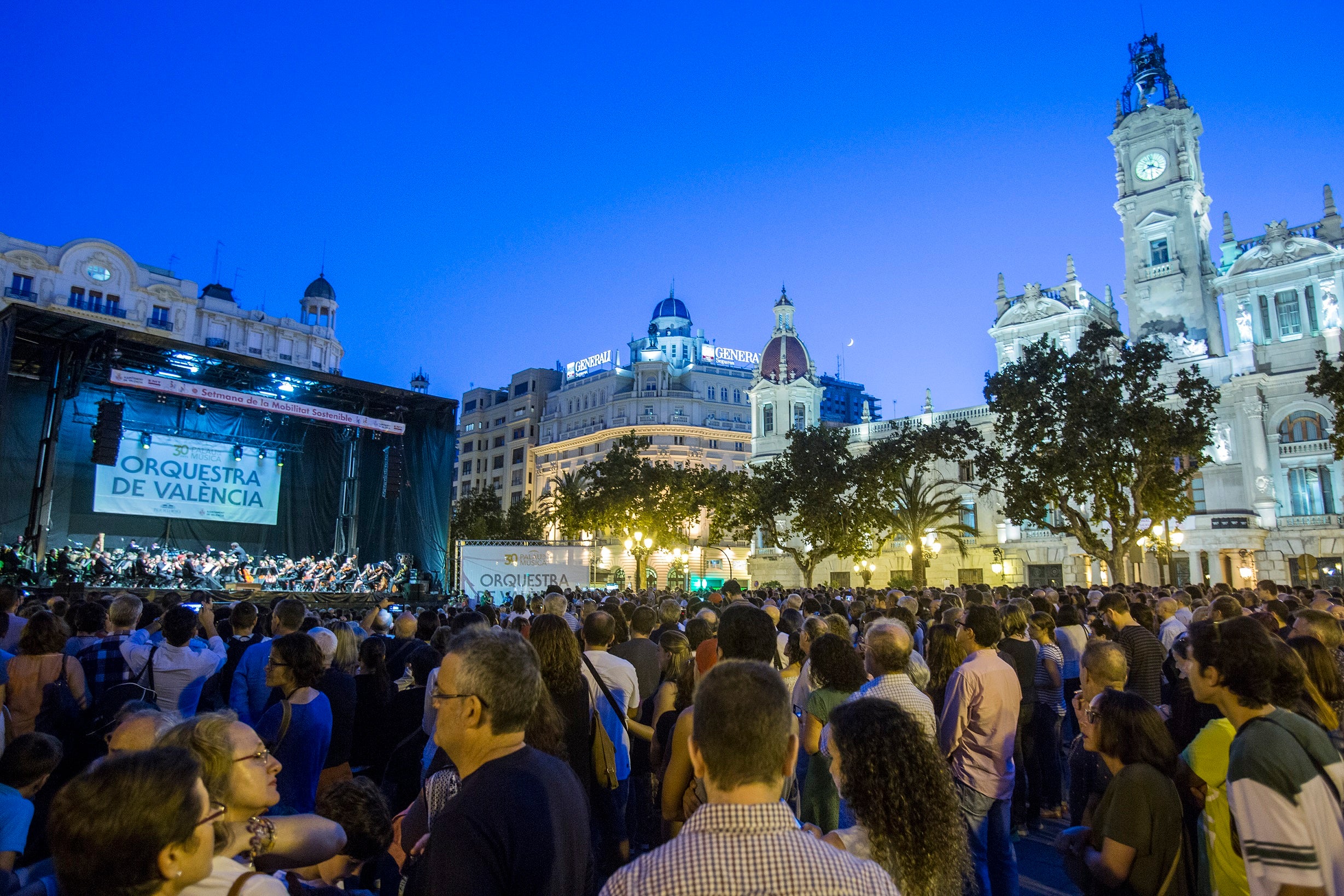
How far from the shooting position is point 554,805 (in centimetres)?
273

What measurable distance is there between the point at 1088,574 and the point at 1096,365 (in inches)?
765

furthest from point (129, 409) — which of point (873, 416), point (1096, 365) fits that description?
point (873, 416)

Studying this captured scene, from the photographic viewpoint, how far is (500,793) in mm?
2623

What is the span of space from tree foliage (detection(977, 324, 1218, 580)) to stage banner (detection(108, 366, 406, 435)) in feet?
71.4

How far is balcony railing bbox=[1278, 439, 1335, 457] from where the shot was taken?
37.2 meters

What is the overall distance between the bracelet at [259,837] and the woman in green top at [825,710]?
316 centimetres

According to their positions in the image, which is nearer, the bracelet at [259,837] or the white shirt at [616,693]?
the bracelet at [259,837]

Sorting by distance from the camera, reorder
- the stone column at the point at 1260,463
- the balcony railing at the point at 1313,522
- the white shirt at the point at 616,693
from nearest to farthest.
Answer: the white shirt at the point at 616,693, the balcony railing at the point at 1313,522, the stone column at the point at 1260,463

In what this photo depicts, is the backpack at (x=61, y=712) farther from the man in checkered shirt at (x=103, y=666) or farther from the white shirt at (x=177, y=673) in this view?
the white shirt at (x=177, y=673)

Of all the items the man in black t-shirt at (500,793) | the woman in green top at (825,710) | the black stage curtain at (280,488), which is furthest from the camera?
the black stage curtain at (280,488)

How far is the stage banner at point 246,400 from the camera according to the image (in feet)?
79.8

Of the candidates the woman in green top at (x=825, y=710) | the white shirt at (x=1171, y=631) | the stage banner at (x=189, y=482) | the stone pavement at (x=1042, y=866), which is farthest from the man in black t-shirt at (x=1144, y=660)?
the stage banner at (x=189, y=482)

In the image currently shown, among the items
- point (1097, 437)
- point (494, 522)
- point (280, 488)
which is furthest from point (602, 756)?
point (494, 522)

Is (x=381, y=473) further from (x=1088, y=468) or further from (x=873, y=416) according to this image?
(x=873, y=416)
